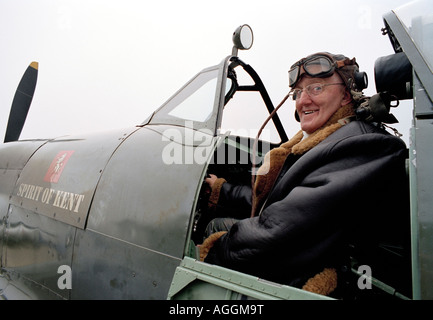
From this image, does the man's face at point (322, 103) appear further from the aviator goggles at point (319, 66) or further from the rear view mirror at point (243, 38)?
the rear view mirror at point (243, 38)

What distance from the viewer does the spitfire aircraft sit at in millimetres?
972

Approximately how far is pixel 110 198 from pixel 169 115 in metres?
0.72

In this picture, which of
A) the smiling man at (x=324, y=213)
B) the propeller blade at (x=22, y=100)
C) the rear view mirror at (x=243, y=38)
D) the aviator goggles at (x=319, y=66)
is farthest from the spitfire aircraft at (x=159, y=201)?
the propeller blade at (x=22, y=100)

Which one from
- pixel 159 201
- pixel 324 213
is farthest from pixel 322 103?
pixel 159 201

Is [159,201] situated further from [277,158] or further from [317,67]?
[317,67]

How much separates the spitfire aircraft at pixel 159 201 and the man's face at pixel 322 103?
0.69 feet

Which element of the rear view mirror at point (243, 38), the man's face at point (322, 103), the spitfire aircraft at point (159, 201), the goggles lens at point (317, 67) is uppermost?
the rear view mirror at point (243, 38)

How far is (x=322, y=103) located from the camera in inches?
61.5

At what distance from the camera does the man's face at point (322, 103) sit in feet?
5.10

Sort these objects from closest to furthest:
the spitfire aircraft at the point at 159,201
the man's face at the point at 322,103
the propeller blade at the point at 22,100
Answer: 1. the spitfire aircraft at the point at 159,201
2. the man's face at the point at 322,103
3. the propeller blade at the point at 22,100

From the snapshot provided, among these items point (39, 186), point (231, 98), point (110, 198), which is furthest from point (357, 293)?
point (39, 186)

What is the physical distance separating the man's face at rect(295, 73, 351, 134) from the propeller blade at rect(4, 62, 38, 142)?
3.85m
